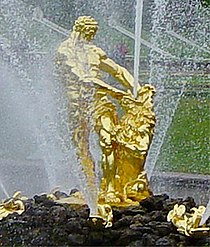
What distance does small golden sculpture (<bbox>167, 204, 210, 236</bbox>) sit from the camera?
655 cm

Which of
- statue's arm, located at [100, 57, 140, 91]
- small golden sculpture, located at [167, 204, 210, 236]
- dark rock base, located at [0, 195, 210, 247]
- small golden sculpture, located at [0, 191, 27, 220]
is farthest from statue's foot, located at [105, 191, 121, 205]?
statue's arm, located at [100, 57, 140, 91]

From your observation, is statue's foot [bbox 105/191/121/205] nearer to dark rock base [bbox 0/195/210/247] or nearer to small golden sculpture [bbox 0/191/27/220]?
dark rock base [bbox 0/195/210/247]

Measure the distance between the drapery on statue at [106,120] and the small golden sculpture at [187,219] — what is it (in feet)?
1.67

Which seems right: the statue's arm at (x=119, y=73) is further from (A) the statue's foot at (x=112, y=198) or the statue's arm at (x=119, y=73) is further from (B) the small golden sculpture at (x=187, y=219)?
(B) the small golden sculpture at (x=187, y=219)

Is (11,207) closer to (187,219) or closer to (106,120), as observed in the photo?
(106,120)

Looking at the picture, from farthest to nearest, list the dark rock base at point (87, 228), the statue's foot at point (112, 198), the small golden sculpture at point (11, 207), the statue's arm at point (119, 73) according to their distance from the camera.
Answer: the statue's arm at point (119, 73) → the statue's foot at point (112, 198) → the small golden sculpture at point (11, 207) → the dark rock base at point (87, 228)

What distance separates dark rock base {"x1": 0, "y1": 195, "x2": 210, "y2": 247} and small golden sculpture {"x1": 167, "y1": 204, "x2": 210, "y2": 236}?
0.15 feet

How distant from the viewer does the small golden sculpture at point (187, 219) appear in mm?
6547

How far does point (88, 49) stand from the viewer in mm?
7125

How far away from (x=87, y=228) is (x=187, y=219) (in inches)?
28.7

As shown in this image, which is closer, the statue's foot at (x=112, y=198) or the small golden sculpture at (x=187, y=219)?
the small golden sculpture at (x=187, y=219)

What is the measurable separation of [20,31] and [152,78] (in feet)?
8.91

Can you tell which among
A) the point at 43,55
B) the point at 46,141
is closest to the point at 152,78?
the point at 43,55

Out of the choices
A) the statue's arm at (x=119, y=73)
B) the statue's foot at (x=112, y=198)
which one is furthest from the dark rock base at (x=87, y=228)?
the statue's arm at (x=119, y=73)
